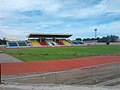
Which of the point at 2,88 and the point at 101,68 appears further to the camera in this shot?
the point at 101,68

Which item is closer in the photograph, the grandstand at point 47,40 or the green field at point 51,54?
the green field at point 51,54

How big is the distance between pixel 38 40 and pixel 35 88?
104 meters

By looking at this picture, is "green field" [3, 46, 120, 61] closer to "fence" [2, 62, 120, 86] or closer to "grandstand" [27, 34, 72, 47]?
"fence" [2, 62, 120, 86]

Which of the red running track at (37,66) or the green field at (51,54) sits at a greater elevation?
the green field at (51,54)

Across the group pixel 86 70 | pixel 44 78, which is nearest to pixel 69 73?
pixel 86 70

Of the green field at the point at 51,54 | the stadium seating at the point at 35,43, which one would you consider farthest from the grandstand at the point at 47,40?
the green field at the point at 51,54

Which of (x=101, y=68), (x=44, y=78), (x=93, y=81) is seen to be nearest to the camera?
(x=93, y=81)

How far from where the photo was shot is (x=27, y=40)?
11675 cm

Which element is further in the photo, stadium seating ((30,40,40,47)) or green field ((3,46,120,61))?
stadium seating ((30,40,40,47))

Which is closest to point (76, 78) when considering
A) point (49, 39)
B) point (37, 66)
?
point (37, 66)

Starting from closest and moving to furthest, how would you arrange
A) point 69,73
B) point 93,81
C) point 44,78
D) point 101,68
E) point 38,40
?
point 93,81
point 44,78
point 69,73
point 101,68
point 38,40

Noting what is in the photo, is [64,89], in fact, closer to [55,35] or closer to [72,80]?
[72,80]

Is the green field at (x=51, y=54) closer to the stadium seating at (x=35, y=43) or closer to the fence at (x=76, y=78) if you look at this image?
the fence at (x=76, y=78)

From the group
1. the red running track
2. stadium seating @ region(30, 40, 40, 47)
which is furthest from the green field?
stadium seating @ region(30, 40, 40, 47)
